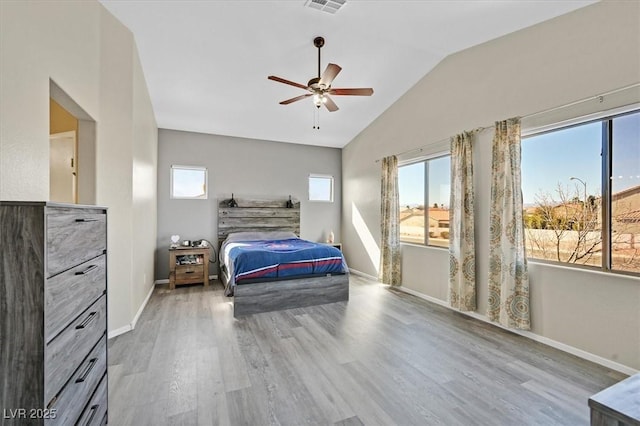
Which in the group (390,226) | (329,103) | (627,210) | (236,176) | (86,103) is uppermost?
(329,103)

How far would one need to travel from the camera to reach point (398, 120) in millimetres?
4809

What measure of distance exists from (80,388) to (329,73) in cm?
292

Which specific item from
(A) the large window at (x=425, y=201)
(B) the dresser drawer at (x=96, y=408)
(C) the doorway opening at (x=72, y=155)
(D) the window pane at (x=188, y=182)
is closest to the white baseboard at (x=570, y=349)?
(A) the large window at (x=425, y=201)

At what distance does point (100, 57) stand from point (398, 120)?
13.2ft

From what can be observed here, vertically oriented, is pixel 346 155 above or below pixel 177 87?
below

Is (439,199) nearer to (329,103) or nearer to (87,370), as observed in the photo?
(329,103)

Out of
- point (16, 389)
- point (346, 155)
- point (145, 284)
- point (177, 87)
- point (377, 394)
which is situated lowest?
point (377, 394)

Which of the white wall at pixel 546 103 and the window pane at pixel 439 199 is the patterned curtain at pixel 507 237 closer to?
the white wall at pixel 546 103

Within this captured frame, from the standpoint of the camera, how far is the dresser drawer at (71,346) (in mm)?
984

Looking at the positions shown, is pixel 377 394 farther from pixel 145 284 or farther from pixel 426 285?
pixel 145 284

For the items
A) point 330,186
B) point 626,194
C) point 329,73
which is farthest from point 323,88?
point 330,186

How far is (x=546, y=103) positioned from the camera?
2840mm

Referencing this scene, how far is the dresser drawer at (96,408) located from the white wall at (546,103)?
12.0ft

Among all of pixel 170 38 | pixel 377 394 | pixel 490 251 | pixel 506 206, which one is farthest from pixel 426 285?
pixel 170 38
